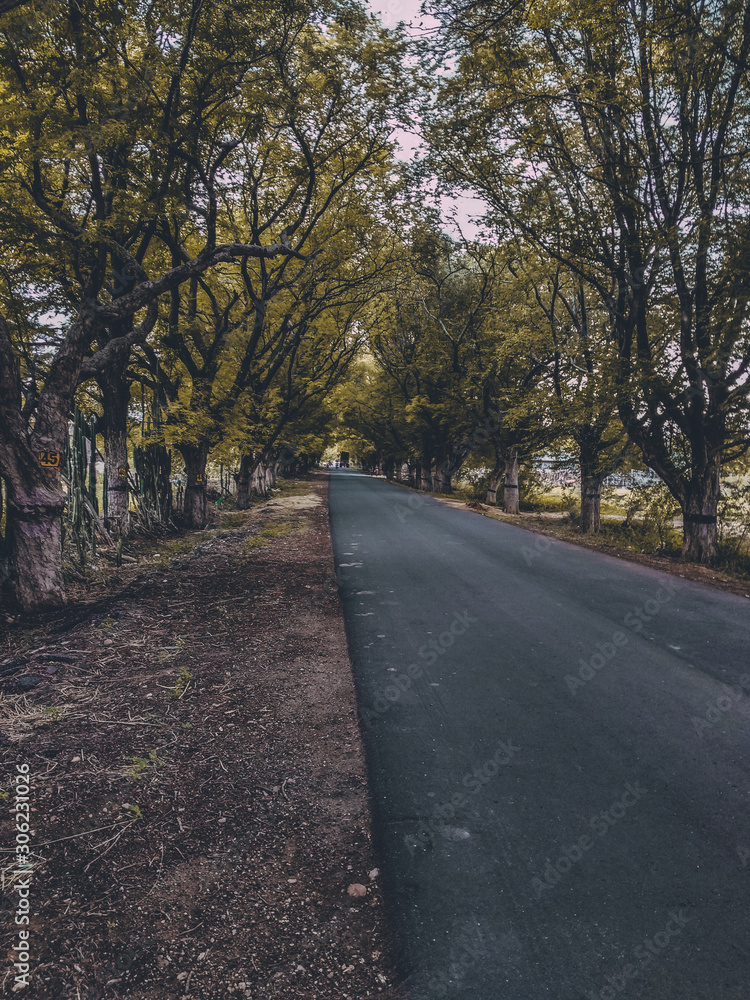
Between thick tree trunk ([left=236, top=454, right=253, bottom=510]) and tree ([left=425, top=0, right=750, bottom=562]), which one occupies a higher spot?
tree ([left=425, top=0, right=750, bottom=562])

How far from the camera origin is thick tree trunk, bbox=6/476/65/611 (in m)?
5.45

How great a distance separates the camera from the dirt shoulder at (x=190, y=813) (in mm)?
1831

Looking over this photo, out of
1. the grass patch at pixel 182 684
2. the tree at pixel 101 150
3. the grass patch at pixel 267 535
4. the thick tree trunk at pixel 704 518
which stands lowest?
the grass patch at pixel 182 684

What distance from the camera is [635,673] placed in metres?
4.42

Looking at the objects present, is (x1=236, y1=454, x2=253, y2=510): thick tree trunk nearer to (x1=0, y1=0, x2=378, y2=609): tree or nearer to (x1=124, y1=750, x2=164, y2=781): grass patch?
(x1=0, y1=0, x2=378, y2=609): tree

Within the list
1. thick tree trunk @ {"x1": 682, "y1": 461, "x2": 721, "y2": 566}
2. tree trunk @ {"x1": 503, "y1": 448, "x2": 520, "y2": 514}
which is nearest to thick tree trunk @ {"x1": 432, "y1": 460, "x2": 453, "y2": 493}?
tree trunk @ {"x1": 503, "y1": 448, "x2": 520, "y2": 514}

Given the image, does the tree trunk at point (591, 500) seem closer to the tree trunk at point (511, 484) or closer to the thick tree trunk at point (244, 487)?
the tree trunk at point (511, 484)

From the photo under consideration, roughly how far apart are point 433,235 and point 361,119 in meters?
7.84

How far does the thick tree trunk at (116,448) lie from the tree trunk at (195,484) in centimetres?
203

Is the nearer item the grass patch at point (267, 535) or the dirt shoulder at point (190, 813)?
the dirt shoulder at point (190, 813)

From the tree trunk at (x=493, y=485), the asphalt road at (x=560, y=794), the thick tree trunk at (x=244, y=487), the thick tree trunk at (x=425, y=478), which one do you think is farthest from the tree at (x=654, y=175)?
the thick tree trunk at (x=425, y=478)

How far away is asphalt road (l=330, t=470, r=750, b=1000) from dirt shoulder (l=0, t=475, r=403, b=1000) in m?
0.24

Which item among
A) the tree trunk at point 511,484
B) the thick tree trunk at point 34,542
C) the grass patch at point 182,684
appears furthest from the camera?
the tree trunk at point 511,484

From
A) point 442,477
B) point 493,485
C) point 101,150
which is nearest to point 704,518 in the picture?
point 101,150
